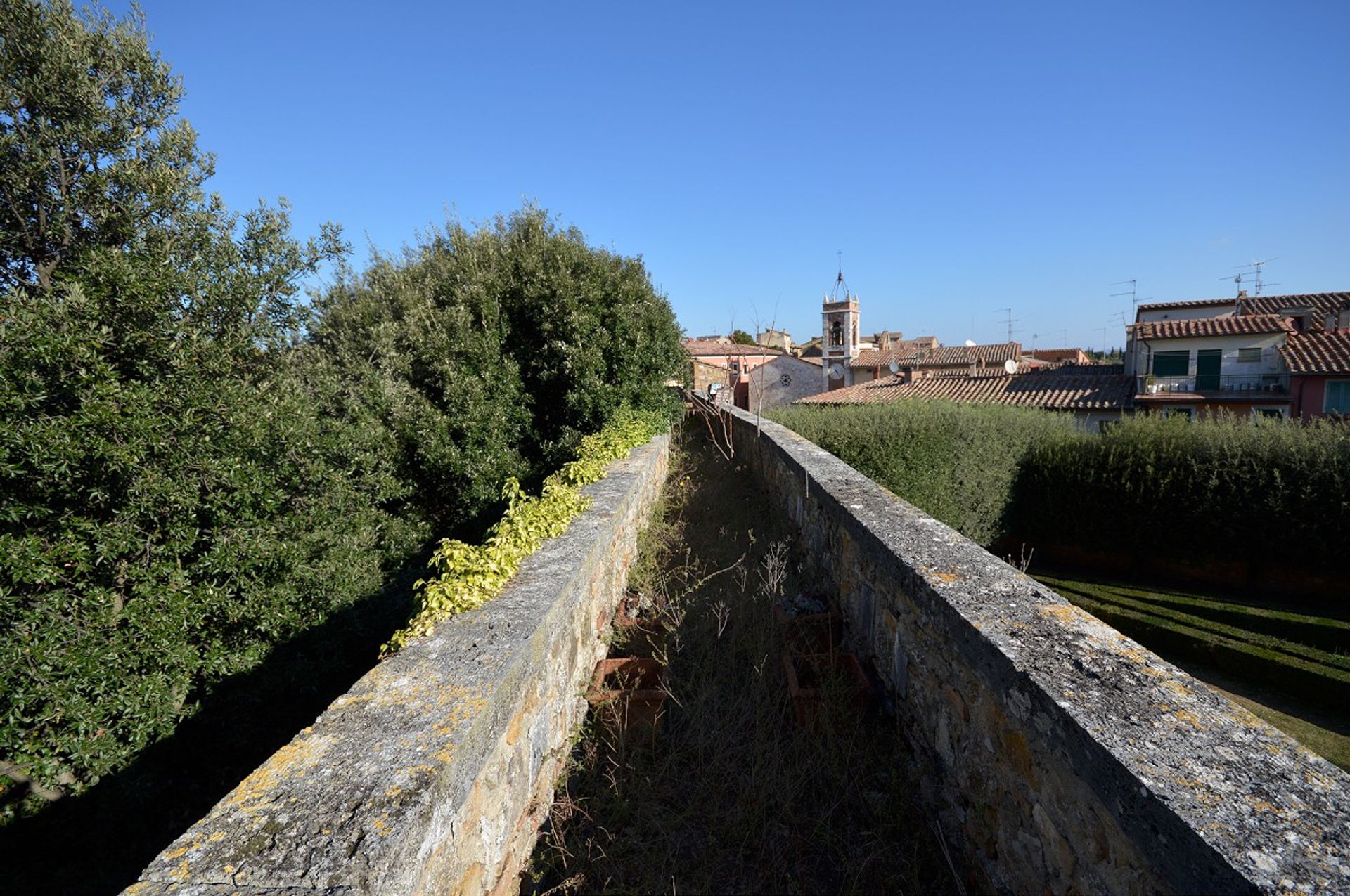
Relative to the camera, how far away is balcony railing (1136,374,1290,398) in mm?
21734

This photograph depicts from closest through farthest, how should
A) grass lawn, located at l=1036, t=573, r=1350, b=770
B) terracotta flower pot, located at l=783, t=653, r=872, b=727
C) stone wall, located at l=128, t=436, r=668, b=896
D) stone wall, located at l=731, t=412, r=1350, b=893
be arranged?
stone wall, located at l=731, t=412, r=1350, b=893
stone wall, located at l=128, t=436, r=668, b=896
terracotta flower pot, located at l=783, t=653, r=872, b=727
grass lawn, located at l=1036, t=573, r=1350, b=770

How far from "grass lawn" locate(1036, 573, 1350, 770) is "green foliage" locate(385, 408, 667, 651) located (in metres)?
8.10

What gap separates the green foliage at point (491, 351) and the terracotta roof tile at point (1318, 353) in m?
23.9

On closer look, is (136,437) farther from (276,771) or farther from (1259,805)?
(1259,805)

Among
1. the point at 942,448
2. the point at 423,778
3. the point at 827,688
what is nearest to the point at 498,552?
the point at 423,778

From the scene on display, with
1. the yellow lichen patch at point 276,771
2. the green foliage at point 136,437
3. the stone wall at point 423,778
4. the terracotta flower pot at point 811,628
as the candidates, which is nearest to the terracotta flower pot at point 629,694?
the stone wall at point 423,778

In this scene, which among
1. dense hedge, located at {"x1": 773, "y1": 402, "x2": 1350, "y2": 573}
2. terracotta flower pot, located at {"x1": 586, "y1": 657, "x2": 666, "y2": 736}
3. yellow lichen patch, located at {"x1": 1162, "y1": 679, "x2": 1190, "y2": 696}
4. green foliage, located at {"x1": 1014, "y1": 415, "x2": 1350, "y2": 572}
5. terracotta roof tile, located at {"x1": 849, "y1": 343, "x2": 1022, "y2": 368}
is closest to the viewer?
yellow lichen patch, located at {"x1": 1162, "y1": 679, "x2": 1190, "y2": 696}

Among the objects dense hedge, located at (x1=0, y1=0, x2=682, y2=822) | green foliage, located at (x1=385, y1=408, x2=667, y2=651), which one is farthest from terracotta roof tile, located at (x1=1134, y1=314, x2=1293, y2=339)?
green foliage, located at (x1=385, y1=408, x2=667, y2=651)

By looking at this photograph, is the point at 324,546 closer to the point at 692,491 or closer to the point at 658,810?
the point at 658,810

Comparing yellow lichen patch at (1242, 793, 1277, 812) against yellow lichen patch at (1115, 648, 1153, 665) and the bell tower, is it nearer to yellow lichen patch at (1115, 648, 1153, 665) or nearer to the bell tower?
yellow lichen patch at (1115, 648, 1153, 665)

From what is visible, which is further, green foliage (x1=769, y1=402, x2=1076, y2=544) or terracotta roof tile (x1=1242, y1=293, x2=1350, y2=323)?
terracotta roof tile (x1=1242, y1=293, x2=1350, y2=323)

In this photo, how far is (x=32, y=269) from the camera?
565 centimetres

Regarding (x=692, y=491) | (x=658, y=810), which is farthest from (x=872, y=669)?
(x=692, y=491)

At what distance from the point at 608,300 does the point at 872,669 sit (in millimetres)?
7551
